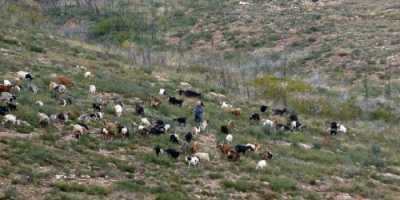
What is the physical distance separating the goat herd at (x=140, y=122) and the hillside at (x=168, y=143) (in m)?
0.14

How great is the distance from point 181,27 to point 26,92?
27.4 m

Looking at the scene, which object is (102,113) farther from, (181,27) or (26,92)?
(181,27)

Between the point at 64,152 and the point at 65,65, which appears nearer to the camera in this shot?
the point at 64,152

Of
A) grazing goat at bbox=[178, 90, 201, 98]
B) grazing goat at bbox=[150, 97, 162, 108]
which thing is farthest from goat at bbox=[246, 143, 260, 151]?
grazing goat at bbox=[178, 90, 201, 98]

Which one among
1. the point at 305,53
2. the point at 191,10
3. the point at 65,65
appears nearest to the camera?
the point at 65,65

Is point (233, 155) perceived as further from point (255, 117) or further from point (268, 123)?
point (255, 117)

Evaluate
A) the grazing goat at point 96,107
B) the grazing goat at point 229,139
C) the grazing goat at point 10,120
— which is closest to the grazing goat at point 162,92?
the grazing goat at point 96,107

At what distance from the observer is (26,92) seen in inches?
649

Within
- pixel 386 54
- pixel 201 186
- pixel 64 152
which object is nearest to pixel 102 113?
pixel 64 152

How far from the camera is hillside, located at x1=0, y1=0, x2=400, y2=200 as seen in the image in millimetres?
11711

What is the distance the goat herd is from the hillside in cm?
14

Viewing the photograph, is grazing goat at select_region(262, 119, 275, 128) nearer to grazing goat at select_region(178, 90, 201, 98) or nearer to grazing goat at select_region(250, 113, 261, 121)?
grazing goat at select_region(250, 113, 261, 121)

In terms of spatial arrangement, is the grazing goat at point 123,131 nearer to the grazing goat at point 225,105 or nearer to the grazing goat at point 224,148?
the grazing goat at point 224,148

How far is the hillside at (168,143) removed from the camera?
11.7 meters
